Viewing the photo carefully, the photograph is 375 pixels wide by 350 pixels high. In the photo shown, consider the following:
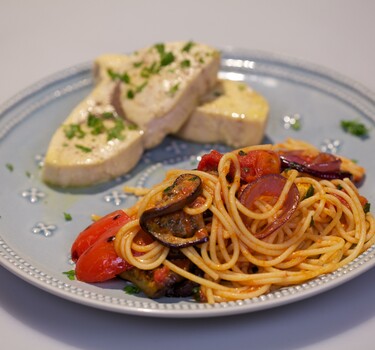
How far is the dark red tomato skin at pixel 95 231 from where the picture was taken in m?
5.41

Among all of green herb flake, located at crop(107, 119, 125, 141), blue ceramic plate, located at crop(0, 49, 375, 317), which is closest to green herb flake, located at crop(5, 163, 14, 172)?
blue ceramic plate, located at crop(0, 49, 375, 317)

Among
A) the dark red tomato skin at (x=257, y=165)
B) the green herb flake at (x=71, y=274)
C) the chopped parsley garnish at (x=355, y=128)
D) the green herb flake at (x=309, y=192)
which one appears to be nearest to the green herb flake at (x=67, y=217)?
the green herb flake at (x=71, y=274)

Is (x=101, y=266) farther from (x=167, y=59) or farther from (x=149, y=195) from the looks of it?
(x=167, y=59)

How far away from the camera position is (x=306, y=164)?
19.0 feet

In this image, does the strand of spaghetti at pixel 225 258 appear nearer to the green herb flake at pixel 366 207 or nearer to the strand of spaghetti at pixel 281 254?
the strand of spaghetti at pixel 281 254

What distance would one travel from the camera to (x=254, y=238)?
16.8 feet

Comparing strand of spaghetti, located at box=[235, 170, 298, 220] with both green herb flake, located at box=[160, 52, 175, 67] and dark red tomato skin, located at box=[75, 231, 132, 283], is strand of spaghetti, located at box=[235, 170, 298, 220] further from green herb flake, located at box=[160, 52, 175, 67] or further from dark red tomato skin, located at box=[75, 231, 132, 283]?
green herb flake, located at box=[160, 52, 175, 67]

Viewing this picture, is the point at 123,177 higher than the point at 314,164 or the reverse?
the reverse

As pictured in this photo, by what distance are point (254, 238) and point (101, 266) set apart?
1136 mm

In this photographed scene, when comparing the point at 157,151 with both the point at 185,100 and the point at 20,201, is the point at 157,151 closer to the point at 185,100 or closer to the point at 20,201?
the point at 185,100

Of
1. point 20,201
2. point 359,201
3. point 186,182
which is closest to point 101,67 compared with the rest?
point 20,201

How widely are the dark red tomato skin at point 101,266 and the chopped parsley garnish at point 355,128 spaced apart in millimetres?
2961

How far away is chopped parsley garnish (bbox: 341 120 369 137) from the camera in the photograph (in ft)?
22.4

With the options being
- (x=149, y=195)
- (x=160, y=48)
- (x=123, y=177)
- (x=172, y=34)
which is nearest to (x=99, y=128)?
(x=123, y=177)
